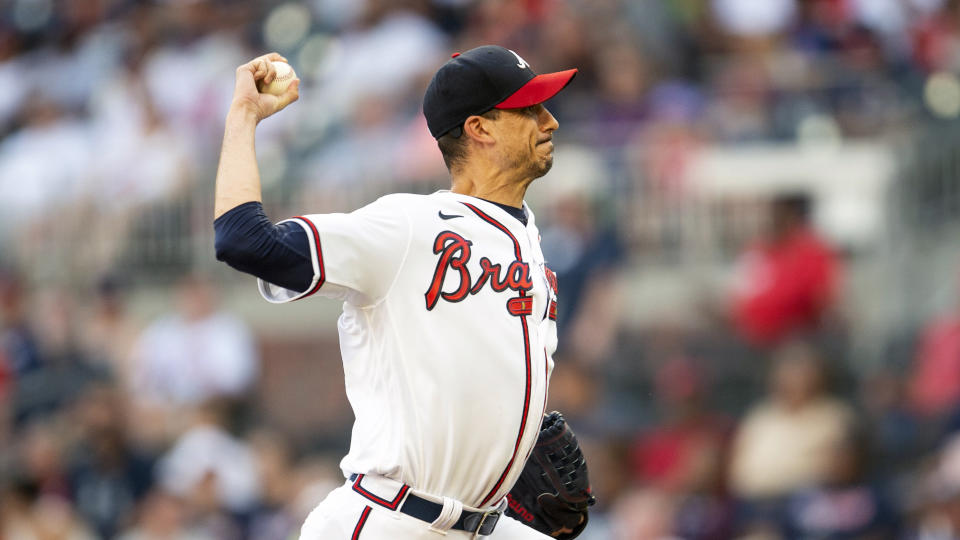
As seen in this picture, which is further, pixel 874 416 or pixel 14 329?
pixel 14 329

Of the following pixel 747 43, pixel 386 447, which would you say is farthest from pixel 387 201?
pixel 747 43

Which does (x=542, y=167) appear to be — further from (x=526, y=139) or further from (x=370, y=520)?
(x=370, y=520)

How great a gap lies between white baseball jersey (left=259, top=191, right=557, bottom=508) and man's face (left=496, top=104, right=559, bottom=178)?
21 cm

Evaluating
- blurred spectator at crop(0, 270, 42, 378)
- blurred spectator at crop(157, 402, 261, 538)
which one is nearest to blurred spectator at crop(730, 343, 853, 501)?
blurred spectator at crop(157, 402, 261, 538)

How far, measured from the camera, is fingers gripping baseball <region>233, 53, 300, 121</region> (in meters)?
3.80

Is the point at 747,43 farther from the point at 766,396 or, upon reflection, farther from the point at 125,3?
the point at 125,3

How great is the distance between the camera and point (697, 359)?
913 centimetres

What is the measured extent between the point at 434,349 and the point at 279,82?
821 mm

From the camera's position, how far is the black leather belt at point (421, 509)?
12.4 ft

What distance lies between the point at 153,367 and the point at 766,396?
445 cm

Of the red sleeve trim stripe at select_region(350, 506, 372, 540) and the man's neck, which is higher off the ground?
the man's neck

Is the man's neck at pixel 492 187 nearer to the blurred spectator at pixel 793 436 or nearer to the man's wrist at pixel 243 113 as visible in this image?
the man's wrist at pixel 243 113

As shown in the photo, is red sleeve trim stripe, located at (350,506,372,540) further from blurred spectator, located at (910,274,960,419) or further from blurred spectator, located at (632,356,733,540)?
blurred spectator, located at (910,274,960,419)

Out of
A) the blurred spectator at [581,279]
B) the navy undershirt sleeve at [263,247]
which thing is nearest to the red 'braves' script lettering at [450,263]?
the navy undershirt sleeve at [263,247]
